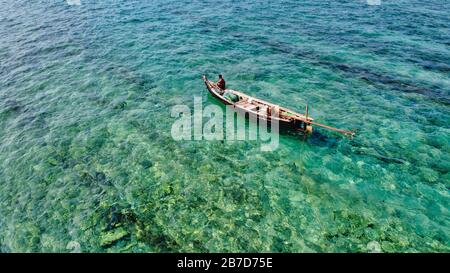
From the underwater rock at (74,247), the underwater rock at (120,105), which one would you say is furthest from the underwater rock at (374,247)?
the underwater rock at (120,105)

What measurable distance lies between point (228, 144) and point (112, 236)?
10.7 meters

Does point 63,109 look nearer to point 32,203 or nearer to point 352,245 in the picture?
point 32,203

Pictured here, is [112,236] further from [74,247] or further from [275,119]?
[275,119]

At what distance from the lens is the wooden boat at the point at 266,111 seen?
2464 centimetres

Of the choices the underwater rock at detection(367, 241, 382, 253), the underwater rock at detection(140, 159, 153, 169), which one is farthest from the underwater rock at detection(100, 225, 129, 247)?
the underwater rock at detection(367, 241, 382, 253)

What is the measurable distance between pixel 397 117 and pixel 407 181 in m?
7.62

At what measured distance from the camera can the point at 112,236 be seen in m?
19.2

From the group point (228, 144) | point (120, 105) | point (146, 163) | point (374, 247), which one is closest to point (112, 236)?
point (146, 163)

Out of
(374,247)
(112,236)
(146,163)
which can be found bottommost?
(374,247)

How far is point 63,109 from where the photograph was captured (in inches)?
1208

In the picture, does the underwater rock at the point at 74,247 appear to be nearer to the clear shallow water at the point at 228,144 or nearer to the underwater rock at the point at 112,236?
the clear shallow water at the point at 228,144

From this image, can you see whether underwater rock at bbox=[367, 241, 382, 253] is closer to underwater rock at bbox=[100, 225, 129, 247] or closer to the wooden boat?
the wooden boat

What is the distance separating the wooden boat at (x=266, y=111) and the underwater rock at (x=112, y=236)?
1303 centimetres
